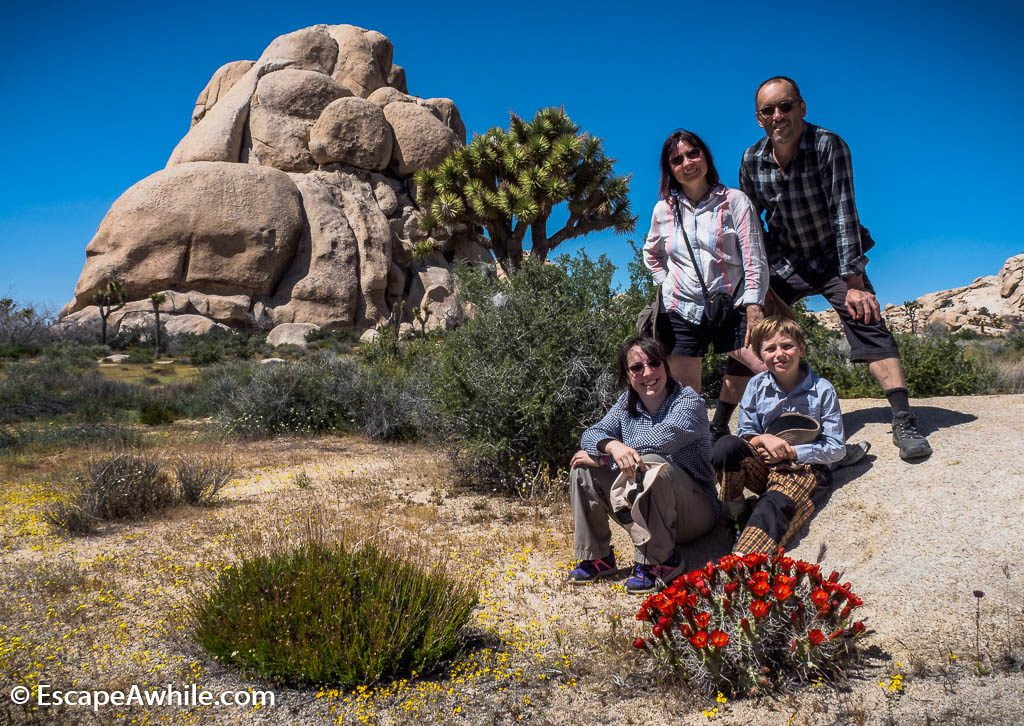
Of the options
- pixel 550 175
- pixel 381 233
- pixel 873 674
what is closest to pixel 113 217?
pixel 381 233

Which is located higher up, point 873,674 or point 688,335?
point 688,335

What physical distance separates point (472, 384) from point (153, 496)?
2725 millimetres

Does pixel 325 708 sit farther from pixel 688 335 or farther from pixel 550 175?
pixel 550 175

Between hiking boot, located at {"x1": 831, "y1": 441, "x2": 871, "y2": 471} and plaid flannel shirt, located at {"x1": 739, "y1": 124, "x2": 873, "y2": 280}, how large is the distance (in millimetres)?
978

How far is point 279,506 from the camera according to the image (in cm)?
611

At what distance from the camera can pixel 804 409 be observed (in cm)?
399

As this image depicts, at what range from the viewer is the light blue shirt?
3.91 metres

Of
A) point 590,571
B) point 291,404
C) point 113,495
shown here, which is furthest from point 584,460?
point 291,404

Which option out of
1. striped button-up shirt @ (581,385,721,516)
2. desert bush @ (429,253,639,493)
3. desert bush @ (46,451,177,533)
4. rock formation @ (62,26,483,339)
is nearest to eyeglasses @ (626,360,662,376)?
striped button-up shirt @ (581,385,721,516)

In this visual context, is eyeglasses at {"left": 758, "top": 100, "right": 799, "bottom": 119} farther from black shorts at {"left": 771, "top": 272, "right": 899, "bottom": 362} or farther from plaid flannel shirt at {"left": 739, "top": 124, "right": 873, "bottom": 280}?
black shorts at {"left": 771, "top": 272, "right": 899, "bottom": 362}

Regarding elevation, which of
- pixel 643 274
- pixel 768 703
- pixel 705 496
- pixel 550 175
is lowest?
pixel 768 703

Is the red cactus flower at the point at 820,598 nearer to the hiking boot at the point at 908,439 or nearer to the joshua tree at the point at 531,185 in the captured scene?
the hiking boot at the point at 908,439

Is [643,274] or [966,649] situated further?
[643,274]

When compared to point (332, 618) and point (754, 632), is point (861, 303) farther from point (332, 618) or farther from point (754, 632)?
point (332, 618)
